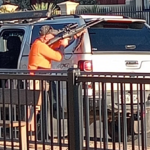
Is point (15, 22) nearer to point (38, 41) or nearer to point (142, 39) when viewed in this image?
point (38, 41)

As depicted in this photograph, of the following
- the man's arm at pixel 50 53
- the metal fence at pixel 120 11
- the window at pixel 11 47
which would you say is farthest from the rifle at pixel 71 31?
the metal fence at pixel 120 11

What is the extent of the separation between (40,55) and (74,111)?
137 inches

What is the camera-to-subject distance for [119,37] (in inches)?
384

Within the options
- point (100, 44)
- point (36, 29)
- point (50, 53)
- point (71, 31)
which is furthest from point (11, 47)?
point (100, 44)

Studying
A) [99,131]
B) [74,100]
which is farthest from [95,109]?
[99,131]

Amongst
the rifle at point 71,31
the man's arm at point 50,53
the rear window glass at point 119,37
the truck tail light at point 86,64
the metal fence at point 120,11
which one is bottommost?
the metal fence at point 120,11

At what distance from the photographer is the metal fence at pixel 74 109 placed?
5.80 metres

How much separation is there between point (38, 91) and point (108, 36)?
361 centimetres

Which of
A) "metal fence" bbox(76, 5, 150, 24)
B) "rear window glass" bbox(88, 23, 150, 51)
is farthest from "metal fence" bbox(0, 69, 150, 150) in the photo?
"metal fence" bbox(76, 5, 150, 24)

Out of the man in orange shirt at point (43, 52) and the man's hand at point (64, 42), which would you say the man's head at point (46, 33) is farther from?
the man's hand at point (64, 42)

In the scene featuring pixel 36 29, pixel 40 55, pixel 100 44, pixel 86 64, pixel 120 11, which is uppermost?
pixel 36 29

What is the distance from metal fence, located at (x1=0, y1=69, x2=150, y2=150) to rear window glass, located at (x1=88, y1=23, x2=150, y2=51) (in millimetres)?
2821

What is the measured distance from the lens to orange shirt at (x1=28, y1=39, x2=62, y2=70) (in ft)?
30.0

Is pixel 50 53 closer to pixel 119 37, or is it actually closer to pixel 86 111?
pixel 119 37
